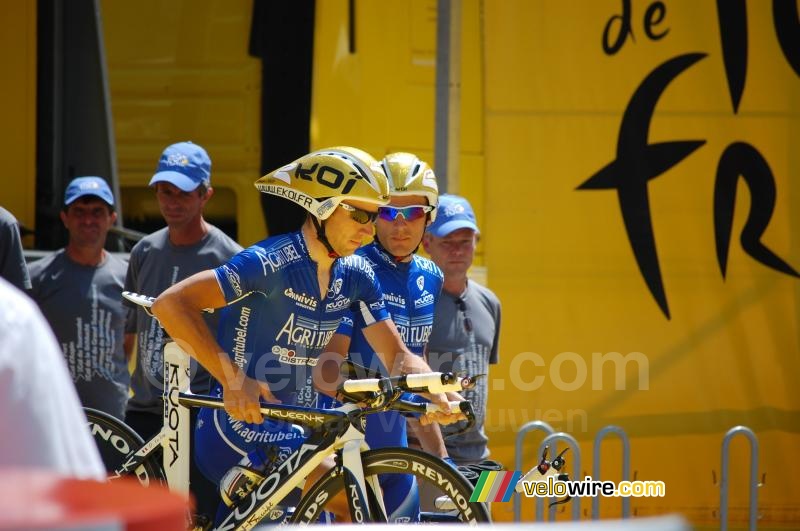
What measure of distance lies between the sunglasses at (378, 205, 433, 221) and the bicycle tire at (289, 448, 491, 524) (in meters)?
1.27

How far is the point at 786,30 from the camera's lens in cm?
752

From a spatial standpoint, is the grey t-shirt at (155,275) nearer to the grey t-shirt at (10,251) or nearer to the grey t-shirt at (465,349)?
the grey t-shirt at (10,251)

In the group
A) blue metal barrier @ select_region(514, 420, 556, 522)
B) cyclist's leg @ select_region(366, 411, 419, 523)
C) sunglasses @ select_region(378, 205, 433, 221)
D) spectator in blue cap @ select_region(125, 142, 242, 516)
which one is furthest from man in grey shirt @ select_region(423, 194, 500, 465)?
cyclist's leg @ select_region(366, 411, 419, 523)

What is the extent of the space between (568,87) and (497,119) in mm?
467

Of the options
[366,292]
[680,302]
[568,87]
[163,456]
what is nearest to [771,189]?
[680,302]

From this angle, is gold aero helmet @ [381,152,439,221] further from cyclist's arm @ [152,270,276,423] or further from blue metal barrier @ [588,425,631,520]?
blue metal barrier @ [588,425,631,520]

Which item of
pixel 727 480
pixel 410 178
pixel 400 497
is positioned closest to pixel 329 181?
pixel 410 178

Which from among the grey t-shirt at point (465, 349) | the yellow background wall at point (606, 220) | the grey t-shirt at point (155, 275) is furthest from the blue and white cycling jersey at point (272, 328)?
the yellow background wall at point (606, 220)

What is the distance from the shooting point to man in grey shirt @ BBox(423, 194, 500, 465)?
19.7ft

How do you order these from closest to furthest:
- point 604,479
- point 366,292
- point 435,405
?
point 435,405 < point 366,292 < point 604,479

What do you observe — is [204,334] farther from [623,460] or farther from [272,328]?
[623,460]

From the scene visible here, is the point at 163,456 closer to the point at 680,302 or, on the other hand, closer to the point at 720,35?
the point at 680,302

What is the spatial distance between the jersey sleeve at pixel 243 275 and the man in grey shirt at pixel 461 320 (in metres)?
1.75

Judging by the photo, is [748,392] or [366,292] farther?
[748,392]
